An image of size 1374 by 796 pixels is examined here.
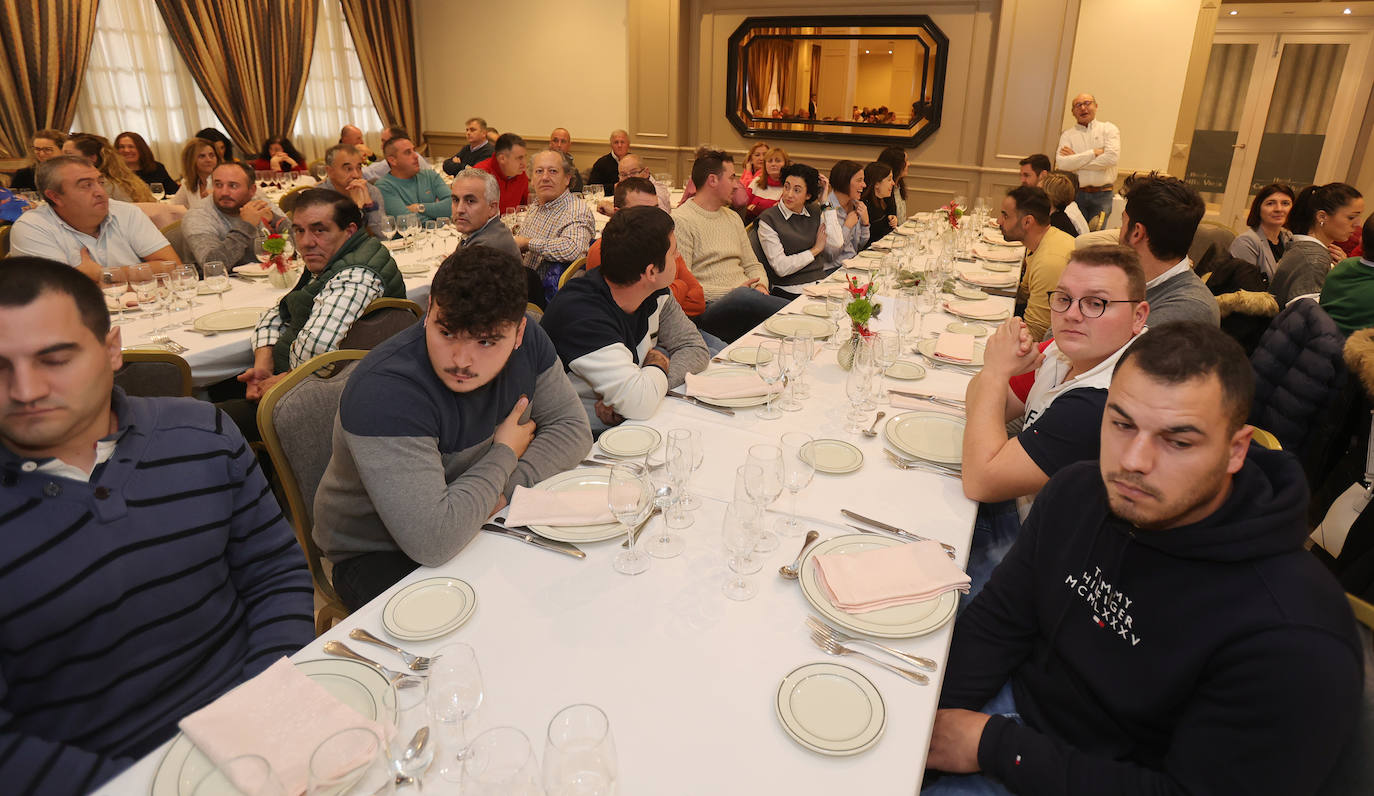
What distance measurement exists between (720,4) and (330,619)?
8905mm

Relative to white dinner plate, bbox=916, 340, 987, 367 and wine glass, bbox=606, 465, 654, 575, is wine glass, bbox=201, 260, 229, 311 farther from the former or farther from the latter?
white dinner plate, bbox=916, 340, 987, 367

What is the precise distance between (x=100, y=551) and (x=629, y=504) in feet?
3.05

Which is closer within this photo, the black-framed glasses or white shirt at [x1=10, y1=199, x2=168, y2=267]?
the black-framed glasses

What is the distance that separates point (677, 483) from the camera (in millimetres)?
1672

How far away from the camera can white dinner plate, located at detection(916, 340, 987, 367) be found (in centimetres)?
283

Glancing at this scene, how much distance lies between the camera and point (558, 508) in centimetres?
169

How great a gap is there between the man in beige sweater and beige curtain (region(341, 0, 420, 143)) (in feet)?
24.6

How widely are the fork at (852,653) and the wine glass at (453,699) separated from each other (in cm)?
61

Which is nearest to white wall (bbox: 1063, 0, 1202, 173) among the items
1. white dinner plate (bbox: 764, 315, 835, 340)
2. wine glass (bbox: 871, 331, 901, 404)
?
white dinner plate (bbox: 764, 315, 835, 340)

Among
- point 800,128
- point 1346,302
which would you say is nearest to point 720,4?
point 800,128

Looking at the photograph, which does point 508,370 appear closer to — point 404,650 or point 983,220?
point 404,650

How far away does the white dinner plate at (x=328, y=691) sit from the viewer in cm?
102

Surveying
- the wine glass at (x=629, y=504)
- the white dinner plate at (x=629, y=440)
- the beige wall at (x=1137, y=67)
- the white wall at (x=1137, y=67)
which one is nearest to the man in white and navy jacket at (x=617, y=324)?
the white dinner plate at (x=629, y=440)

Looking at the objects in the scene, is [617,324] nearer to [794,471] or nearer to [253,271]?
[794,471]
